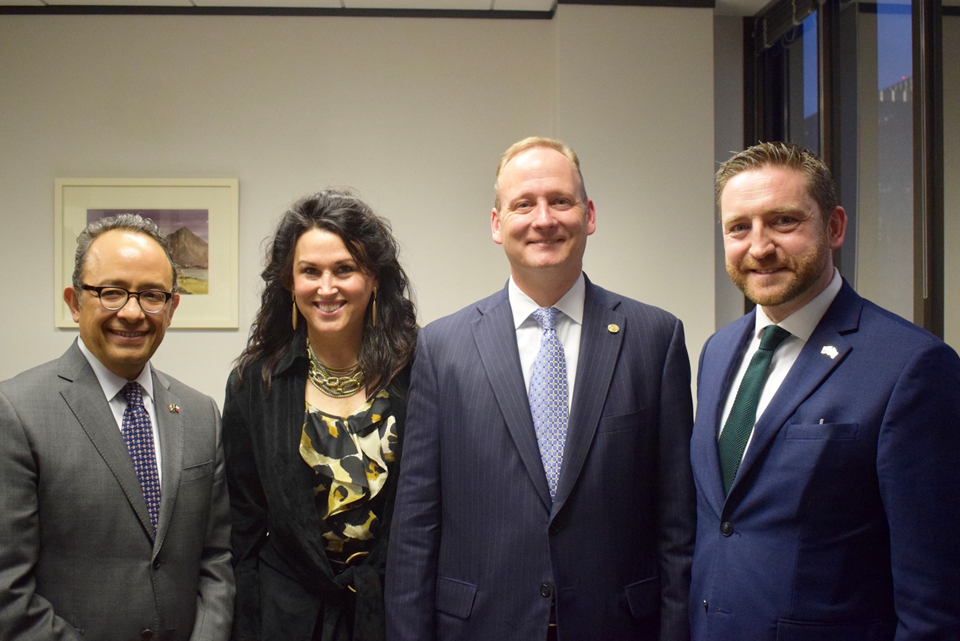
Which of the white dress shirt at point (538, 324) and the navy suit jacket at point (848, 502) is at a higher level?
the white dress shirt at point (538, 324)

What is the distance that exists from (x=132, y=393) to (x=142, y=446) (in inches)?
5.0

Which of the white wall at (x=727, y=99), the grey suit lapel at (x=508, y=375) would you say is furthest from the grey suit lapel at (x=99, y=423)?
the white wall at (x=727, y=99)

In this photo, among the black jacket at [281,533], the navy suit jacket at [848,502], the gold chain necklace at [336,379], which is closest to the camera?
the navy suit jacket at [848,502]

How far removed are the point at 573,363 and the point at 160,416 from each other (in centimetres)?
97

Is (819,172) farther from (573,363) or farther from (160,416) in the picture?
(160,416)

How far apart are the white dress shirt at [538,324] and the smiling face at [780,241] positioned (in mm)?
371

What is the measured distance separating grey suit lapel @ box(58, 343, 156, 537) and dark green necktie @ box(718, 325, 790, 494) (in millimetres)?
1238

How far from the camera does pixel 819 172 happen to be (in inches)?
58.4

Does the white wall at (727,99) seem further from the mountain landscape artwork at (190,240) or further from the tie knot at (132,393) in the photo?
the tie knot at (132,393)

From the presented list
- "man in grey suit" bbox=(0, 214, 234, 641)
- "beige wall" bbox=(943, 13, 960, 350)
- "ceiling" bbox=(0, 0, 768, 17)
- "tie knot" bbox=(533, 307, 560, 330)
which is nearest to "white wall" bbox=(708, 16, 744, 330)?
"ceiling" bbox=(0, 0, 768, 17)

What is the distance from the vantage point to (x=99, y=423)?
1.53 m

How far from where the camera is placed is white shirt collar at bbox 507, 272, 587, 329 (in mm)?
1688

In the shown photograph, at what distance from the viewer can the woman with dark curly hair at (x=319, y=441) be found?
175cm

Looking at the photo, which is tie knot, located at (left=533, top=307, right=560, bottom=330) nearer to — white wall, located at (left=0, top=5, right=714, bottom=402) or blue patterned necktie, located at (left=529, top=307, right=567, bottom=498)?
blue patterned necktie, located at (left=529, top=307, right=567, bottom=498)
